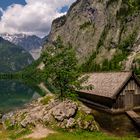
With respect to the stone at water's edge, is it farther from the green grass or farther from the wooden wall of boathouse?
the wooden wall of boathouse

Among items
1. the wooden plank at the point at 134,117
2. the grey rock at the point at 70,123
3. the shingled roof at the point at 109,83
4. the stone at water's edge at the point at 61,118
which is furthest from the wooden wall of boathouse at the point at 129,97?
the grey rock at the point at 70,123

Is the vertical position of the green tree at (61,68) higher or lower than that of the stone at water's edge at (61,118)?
higher

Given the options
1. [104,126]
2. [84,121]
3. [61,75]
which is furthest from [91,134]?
[61,75]

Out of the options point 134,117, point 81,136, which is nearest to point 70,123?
point 81,136

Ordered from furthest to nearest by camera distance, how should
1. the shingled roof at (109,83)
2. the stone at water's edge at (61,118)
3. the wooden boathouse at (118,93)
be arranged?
Result: the shingled roof at (109,83)
the wooden boathouse at (118,93)
the stone at water's edge at (61,118)

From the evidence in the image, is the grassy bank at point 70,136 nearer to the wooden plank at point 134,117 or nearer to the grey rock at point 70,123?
the grey rock at point 70,123

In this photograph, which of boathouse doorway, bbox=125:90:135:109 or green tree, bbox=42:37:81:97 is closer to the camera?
green tree, bbox=42:37:81:97

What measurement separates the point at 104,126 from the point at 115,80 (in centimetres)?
1618

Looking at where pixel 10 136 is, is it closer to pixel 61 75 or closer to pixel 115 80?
pixel 61 75

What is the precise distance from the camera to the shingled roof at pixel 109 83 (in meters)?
63.2

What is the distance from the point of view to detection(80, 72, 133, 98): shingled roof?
63.2 meters

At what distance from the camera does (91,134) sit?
44.9 m

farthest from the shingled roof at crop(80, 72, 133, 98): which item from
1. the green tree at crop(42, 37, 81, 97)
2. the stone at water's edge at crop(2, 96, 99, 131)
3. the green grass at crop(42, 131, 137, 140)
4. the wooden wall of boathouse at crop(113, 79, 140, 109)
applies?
the green grass at crop(42, 131, 137, 140)

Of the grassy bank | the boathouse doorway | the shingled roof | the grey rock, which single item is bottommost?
the grassy bank
